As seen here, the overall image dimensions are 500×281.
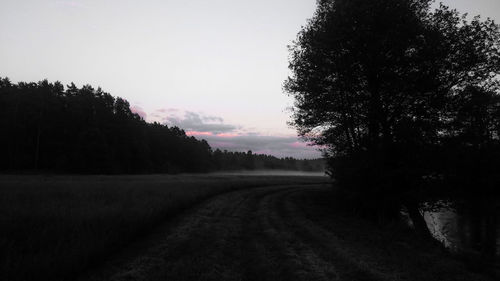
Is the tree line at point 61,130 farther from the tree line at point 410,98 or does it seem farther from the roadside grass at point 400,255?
the roadside grass at point 400,255

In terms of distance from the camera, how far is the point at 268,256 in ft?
23.9

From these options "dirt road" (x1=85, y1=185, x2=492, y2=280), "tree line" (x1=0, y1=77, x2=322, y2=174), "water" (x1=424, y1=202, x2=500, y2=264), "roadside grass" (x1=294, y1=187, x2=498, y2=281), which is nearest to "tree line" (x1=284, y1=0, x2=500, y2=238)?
"water" (x1=424, y1=202, x2=500, y2=264)

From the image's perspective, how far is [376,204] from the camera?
14.5 m

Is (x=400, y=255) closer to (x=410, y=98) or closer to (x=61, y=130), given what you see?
(x=410, y=98)

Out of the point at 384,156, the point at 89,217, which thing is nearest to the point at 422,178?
the point at 384,156

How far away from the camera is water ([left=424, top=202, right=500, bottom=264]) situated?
10.8 m

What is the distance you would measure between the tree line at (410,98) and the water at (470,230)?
74.3 inches

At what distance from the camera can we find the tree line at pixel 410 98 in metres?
13.2

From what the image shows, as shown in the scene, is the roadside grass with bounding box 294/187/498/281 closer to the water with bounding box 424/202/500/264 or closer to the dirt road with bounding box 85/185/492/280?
the dirt road with bounding box 85/185/492/280

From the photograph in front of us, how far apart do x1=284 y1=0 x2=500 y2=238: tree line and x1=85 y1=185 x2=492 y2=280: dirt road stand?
14.5 ft

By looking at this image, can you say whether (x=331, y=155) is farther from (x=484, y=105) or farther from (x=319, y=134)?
(x=484, y=105)

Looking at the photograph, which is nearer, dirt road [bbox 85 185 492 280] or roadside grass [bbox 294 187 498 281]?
dirt road [bbox 85 185 492 280]

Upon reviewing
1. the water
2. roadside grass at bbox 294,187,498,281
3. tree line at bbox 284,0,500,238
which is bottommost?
the water

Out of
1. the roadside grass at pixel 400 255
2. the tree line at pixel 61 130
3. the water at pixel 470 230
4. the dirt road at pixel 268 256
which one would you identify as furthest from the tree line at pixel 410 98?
the tree line at pixel 61 130
